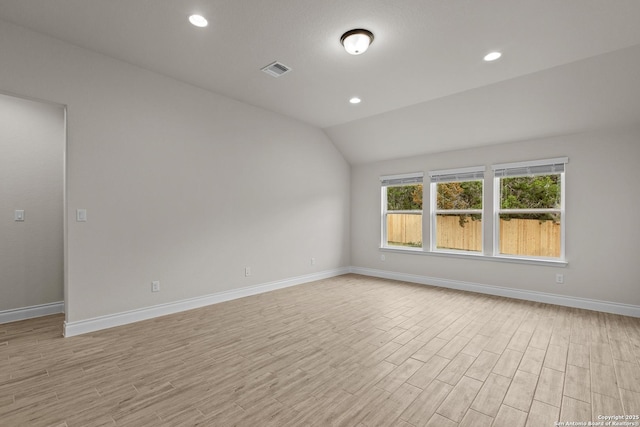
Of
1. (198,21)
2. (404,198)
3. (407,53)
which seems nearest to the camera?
(198,21)

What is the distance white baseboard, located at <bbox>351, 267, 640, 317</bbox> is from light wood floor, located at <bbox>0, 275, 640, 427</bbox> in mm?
189

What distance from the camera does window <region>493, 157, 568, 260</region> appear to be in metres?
4.20

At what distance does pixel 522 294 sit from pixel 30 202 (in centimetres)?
678

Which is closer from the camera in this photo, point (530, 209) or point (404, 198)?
point (530, 209)

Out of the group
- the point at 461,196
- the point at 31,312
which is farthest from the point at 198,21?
the point at 461,196

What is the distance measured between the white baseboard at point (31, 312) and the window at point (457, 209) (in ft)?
18.8

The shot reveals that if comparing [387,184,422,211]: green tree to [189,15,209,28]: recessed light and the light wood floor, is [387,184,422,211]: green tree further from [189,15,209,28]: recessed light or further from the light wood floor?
[189,15,209,28]: recessed light

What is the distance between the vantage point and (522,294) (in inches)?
171

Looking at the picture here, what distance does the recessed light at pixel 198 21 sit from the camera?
8.13 ft

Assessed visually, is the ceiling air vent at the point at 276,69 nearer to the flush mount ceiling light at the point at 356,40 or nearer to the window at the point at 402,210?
the flush mount ceiling light at the point at 356,40

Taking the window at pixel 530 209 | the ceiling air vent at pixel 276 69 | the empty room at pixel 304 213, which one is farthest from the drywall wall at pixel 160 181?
the window at pixel 530 209

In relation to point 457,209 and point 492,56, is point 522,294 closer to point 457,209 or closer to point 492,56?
point 457,209

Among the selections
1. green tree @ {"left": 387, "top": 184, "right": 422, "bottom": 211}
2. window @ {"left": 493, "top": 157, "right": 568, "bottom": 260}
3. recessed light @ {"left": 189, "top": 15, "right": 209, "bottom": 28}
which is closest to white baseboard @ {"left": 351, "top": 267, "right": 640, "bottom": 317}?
window @ {"left": 493, "top": 157, "right": 568, "bottom": 260}

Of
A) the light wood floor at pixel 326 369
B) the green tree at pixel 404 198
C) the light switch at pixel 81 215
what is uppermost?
the green tree at pixel 404 198
